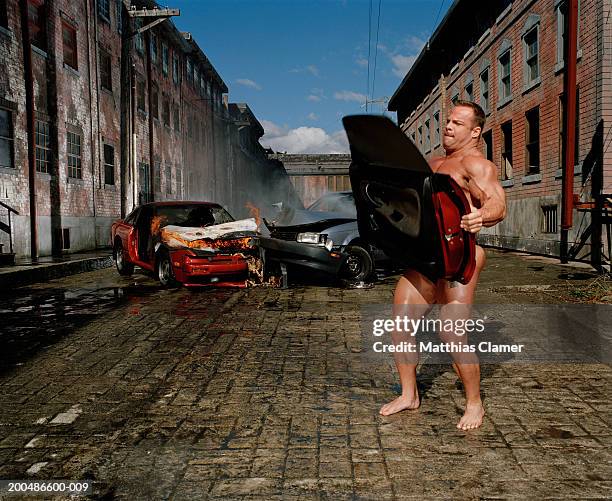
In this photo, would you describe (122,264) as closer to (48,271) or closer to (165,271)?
(48,271)

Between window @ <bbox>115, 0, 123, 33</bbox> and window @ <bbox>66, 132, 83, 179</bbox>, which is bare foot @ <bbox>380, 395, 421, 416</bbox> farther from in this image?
window @ <bbox>115, 0, 123, 33</bbox>

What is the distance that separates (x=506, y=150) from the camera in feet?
66.6

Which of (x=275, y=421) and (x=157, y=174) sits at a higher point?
(x=157, y=174)

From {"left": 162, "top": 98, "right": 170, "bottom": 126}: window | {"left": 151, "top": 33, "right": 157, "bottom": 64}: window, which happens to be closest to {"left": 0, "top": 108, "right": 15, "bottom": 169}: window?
{"left": 151, "top": 33, "right": 157, "bottom": 64}: window

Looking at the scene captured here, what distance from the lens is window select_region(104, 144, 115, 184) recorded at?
69.8 feet

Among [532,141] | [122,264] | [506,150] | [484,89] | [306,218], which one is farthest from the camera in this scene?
[484,89]

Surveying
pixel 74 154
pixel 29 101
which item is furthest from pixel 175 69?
pixel 29 101

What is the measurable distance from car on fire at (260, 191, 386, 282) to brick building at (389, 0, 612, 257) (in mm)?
6049

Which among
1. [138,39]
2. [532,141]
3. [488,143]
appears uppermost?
[138,39]

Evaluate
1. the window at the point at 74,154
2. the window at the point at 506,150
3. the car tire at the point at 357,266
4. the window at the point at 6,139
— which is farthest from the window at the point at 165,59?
the car tire at the point at 357,266

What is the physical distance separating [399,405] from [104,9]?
71.4 ft

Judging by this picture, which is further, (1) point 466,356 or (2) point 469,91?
(2) point 469,91

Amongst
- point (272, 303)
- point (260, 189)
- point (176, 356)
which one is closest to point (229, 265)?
point (272, 303)

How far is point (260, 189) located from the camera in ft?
173
